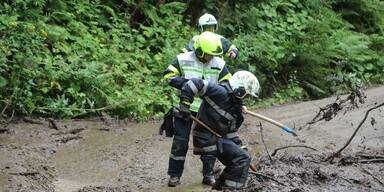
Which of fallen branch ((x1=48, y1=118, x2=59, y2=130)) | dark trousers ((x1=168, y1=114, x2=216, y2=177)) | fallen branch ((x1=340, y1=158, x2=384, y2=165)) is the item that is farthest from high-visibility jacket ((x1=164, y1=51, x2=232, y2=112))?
fallen branch ((x1=48, y1=118, x2=59, y2=130))

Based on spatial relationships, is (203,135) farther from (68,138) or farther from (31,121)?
(31,121)

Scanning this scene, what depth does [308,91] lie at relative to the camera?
15.3 m

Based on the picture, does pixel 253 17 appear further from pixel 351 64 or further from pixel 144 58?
pixel 144 58

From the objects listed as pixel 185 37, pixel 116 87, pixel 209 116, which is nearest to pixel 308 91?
pixel 185 37

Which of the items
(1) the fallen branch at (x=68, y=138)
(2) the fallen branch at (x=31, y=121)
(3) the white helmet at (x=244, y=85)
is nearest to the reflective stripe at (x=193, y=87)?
(3) the white helmet at (x=244, y=85)

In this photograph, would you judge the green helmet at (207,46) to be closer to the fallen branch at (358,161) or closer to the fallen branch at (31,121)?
the fallen branch at (358,161)

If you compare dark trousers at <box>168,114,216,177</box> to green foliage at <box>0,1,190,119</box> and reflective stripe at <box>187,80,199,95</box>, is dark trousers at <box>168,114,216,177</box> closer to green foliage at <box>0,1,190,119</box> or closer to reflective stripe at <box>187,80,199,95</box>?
reflective stripe at <box>187,80,199,95</box>

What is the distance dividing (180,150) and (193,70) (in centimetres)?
102

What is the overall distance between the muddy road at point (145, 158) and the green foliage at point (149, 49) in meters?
0.79

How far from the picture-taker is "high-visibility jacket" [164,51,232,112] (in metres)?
7.35

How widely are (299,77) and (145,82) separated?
4769 millimetres

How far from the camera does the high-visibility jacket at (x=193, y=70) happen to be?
7352 millimetres

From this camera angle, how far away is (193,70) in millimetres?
7371

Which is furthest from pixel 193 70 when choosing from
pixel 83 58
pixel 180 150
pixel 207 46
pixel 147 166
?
pixel 83 58
